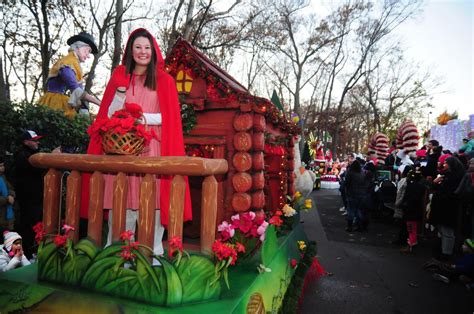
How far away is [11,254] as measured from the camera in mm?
3189

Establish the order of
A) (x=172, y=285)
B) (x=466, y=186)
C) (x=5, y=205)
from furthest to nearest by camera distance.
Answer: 1. (x=466, y=186)
2. (x=5, y=205)
3. (x=172, y=285)

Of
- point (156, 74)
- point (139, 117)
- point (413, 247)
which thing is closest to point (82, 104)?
point (156, 74)

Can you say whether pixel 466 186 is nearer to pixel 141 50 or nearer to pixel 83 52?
pixel 141 50

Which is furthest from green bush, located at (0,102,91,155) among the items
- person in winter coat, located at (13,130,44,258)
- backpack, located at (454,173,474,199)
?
backpack, located at (454,173,474,199)

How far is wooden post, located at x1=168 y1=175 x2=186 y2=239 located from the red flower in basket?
34 cm

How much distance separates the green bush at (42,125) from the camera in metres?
3.86

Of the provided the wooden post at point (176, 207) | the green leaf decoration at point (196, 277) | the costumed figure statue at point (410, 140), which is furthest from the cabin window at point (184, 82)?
Answer: the costumed figure statue at point (410, 140)

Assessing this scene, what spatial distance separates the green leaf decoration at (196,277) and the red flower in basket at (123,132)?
0.72 m

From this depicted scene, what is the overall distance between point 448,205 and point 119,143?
605 centimetres

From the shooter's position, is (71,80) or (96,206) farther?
(71,80)

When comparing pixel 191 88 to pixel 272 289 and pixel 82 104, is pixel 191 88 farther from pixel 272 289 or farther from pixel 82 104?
pixel 272 289

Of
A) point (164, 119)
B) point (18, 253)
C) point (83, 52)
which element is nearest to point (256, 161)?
point (164, 119)

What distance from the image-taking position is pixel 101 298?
1758mm

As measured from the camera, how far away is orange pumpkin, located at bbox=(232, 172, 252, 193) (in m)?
3.47
